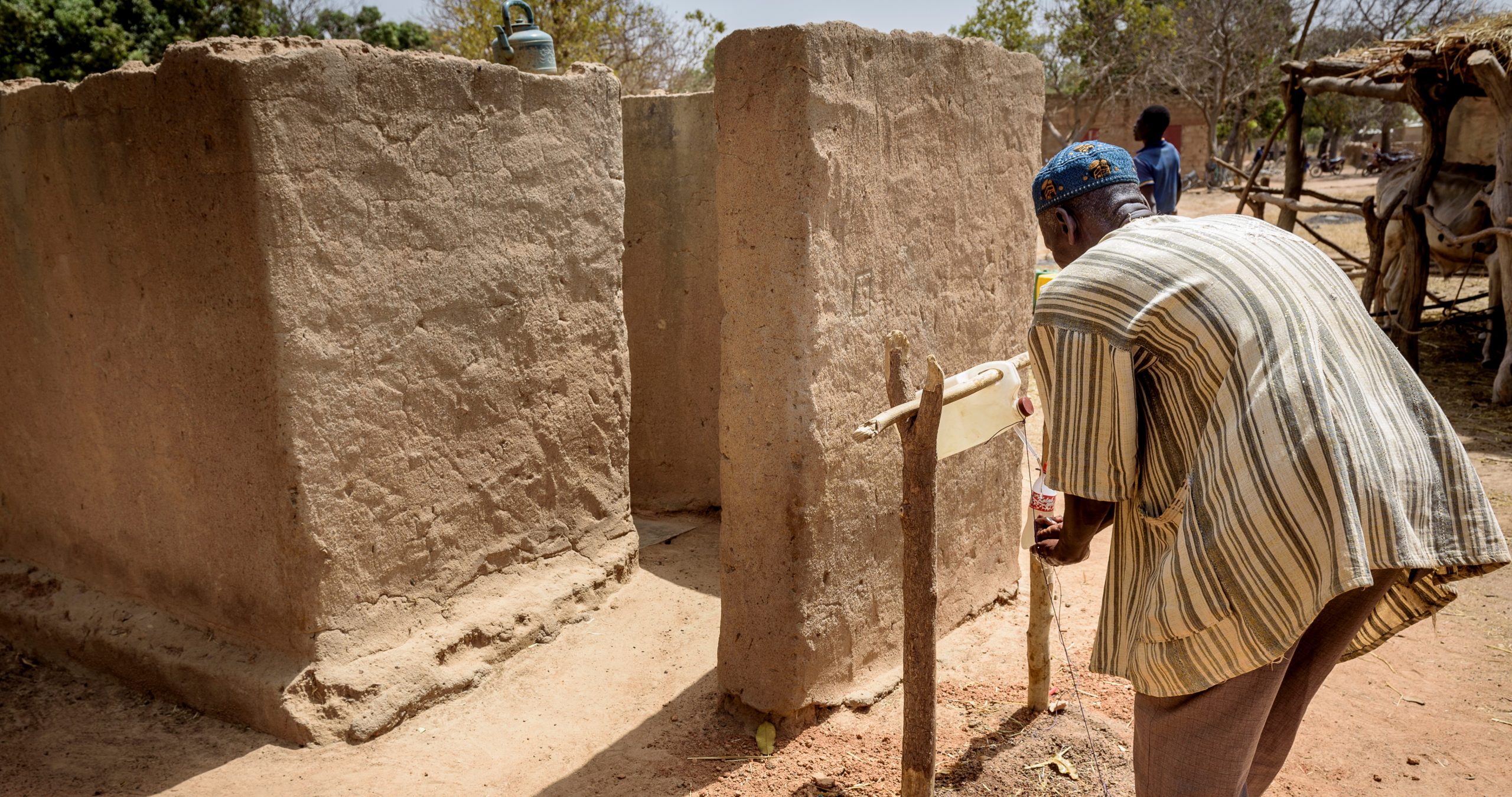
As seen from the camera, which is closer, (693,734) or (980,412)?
(980,412)

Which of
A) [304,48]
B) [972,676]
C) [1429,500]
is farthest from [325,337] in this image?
[1429,500]

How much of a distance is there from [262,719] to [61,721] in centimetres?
83

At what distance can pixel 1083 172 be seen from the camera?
2045 mm

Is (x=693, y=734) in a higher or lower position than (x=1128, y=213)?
lower

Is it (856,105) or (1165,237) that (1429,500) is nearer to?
(1165,237)

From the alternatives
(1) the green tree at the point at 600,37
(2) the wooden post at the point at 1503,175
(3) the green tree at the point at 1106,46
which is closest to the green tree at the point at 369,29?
(1) the green tree at the point at 600,37

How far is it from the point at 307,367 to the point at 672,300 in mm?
2284

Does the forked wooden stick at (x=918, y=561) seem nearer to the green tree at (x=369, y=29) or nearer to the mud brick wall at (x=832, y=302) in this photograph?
the mud brick wall at (x=832, y=302)

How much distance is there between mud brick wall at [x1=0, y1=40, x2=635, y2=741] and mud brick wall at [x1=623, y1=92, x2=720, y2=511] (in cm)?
91

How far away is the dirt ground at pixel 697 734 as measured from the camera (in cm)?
298

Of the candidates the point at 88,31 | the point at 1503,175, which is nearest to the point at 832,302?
the point at 1503,175

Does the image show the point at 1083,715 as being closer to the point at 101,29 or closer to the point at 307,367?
the point at 307,367

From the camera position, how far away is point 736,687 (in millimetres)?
3195

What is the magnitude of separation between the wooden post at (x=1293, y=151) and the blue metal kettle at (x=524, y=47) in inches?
255
